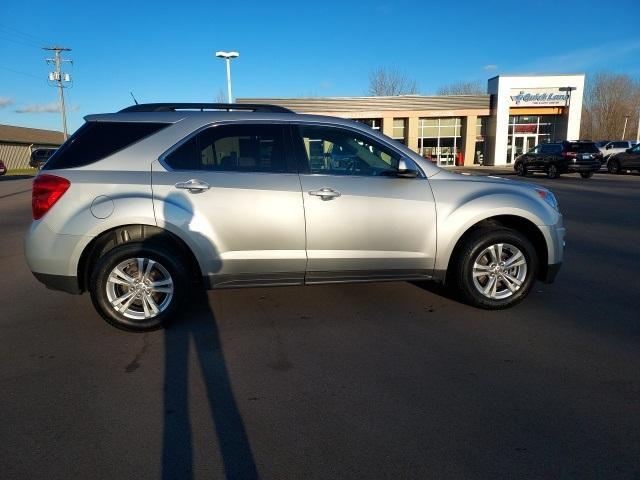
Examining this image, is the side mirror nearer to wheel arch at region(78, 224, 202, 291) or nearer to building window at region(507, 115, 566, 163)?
wheel arch at region(78, 224, 202, 291)

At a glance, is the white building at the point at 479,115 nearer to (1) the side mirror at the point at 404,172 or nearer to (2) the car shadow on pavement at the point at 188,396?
(1) the side mirror at the point at 404,172

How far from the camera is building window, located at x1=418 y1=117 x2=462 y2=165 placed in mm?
37875

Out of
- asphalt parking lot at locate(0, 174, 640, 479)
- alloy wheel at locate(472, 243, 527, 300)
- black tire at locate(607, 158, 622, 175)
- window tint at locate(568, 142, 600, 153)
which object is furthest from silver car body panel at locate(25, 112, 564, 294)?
black tire at locate(607, 158, 622, 175)

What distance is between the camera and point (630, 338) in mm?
3686

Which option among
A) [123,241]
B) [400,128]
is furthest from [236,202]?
[400,128]

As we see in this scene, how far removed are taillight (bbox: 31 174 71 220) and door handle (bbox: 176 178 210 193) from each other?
0.91 metres

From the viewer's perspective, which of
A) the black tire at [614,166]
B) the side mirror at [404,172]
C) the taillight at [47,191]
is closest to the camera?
the taillight at [47,191]

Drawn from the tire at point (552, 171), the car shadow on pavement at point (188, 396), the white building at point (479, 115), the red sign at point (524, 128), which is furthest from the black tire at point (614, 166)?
the car shadow on pavement at point (188, 396)

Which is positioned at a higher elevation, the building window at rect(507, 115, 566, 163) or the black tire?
the building window at rect(507, 115, 566, 163)

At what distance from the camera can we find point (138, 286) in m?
3.89

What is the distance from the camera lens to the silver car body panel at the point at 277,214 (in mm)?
3732

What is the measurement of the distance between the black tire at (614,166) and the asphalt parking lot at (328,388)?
24916mm

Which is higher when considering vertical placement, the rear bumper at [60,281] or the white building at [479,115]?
the white building at [479,115]

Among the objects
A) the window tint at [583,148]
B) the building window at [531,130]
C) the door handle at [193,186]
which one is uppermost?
the building window at [531,130]
